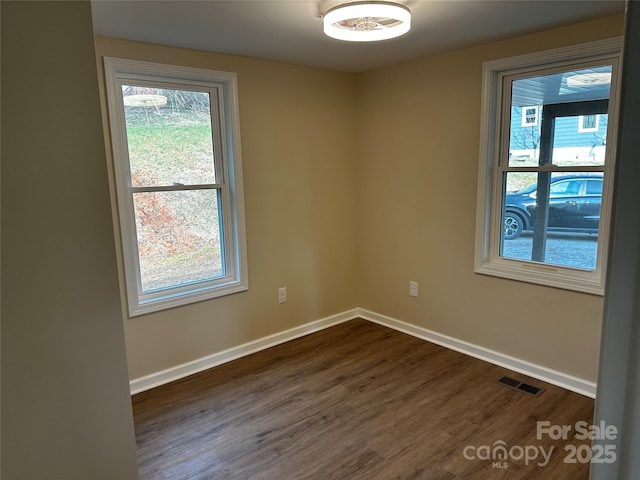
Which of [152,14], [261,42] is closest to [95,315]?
[152,14]

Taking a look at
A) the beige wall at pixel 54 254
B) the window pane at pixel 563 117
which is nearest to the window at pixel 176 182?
the beige wall at pixel 54 254

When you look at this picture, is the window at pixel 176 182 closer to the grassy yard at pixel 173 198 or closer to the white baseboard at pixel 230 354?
the grassy yard at pixel 173 198

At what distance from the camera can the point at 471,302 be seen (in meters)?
3.30

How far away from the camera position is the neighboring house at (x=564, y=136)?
8.55 feet

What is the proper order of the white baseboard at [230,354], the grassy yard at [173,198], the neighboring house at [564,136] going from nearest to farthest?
the neighboring house at [564,136] → the grassy yard at [173,198] → the white baseboard at [230,354]

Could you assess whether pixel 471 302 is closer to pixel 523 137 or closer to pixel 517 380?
pixel 517 380

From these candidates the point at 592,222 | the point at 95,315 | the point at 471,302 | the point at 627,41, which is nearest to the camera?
the point at 627,41

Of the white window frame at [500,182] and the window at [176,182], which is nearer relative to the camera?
the white window frame at [500,182]

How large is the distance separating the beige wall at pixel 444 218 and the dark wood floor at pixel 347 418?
30cm

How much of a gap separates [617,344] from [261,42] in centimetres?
281

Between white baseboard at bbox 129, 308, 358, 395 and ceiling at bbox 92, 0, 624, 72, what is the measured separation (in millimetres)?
2096

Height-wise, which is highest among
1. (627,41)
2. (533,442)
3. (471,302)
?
(627,41)

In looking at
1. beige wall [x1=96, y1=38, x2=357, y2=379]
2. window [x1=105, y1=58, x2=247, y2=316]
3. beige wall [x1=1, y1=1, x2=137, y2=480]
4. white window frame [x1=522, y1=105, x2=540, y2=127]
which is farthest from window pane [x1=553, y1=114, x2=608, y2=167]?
beige wall [x1=1, y1=1, x2=137, y2=480]

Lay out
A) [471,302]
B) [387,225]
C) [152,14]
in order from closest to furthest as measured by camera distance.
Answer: [152,14]
[471,302]
[387,225]
